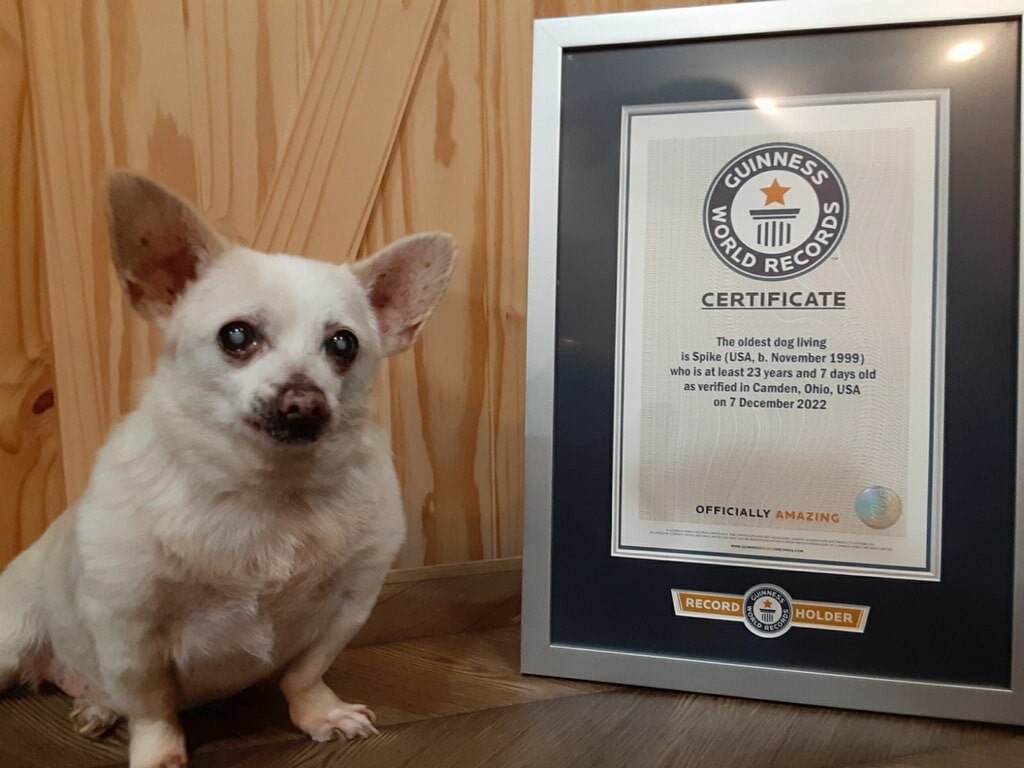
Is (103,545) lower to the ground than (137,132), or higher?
lower

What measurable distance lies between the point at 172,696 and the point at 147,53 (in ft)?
2.69

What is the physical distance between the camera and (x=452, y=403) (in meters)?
1.14

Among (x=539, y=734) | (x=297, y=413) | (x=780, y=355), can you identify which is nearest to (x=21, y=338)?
(x=297, y=413)

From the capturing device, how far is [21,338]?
1.02 meters

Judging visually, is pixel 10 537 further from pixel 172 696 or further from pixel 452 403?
pixel 452 403

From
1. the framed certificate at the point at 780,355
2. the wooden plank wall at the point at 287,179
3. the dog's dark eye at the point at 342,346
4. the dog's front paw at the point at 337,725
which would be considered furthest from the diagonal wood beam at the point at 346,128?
the dog's front paw at the point at 337,725

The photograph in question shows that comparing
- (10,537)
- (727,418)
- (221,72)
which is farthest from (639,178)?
(10,537)

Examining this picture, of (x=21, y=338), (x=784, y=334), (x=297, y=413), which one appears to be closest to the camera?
(x=297, y=413)

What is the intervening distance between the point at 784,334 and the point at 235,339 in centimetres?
59

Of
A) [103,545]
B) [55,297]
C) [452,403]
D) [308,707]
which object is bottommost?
[308,707]

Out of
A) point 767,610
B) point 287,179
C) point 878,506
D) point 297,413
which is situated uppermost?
point 287,179

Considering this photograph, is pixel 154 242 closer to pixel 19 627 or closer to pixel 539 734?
pixel 19 627

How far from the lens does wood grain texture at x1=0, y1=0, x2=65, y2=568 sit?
3.27ft

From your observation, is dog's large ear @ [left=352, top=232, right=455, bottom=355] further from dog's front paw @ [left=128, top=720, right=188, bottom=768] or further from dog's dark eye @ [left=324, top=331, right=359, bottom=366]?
dog's front paw @ [left=128, top=720, right=188, bottom=768]
